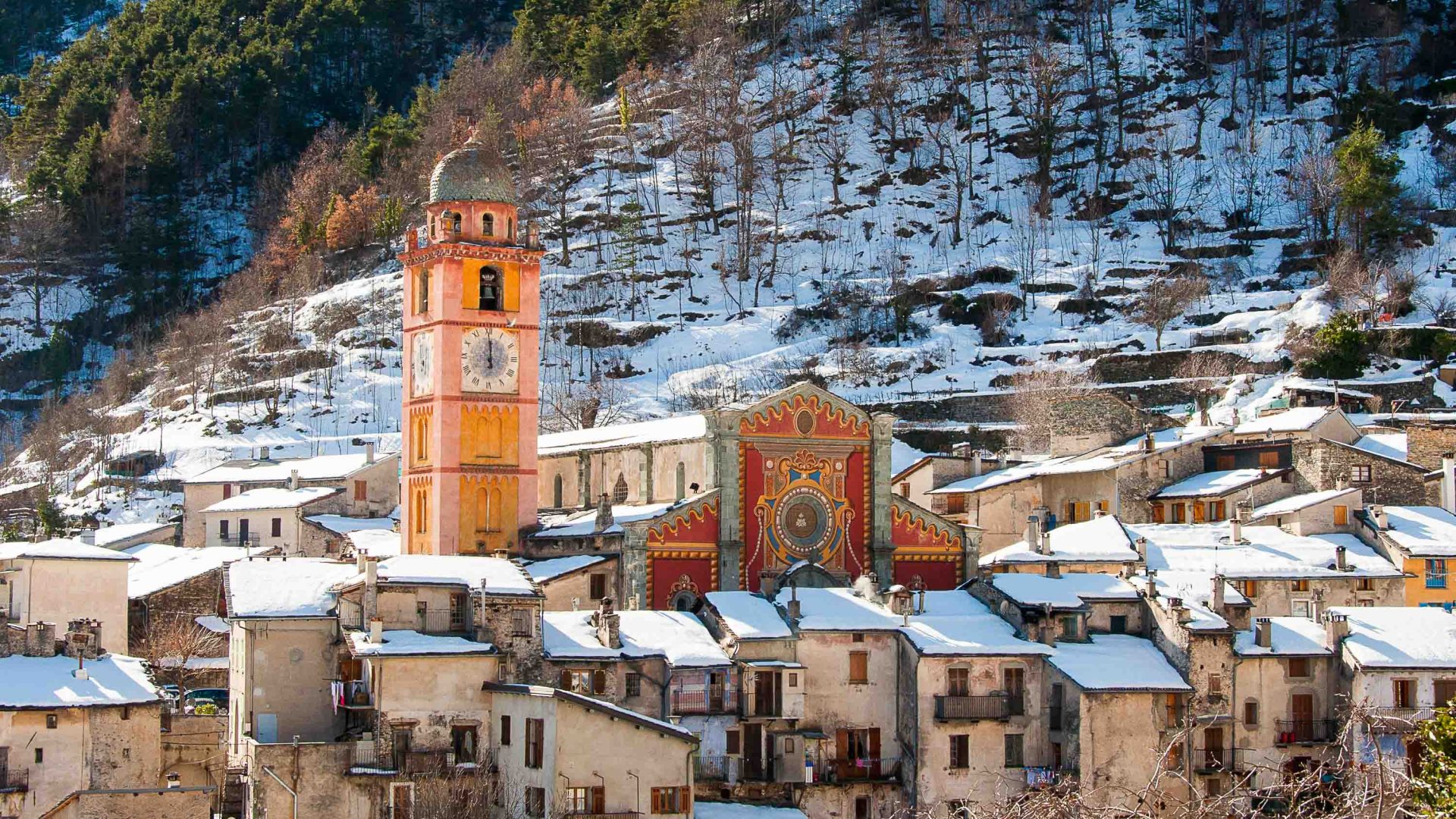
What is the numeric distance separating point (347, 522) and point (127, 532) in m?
12.4

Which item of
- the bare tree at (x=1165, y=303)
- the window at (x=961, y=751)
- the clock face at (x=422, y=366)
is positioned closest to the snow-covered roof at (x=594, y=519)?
the clock face at (x=422, y=366)

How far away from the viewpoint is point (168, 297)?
14938 cm

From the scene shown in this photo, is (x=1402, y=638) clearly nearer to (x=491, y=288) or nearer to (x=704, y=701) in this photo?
(x=704, y=701)

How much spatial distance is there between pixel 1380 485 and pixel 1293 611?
12190mm

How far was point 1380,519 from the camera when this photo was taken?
78.2 m

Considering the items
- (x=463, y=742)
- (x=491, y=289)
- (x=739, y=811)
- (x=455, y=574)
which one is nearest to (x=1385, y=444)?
(x=491, y=289)

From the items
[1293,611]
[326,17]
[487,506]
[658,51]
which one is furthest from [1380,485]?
[326,17]

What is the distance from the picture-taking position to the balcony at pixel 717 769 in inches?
2381

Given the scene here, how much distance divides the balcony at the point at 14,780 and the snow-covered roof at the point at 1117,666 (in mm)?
26225

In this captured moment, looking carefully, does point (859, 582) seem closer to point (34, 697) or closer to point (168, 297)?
point (34, 697)

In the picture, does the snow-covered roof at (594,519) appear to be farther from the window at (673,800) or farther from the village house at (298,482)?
the window at (673,800)

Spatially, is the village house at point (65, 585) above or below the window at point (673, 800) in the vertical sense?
above

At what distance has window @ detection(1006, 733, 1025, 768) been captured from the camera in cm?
6228

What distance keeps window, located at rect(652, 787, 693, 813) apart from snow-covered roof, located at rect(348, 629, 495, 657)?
222 inches
